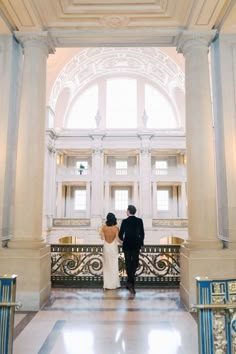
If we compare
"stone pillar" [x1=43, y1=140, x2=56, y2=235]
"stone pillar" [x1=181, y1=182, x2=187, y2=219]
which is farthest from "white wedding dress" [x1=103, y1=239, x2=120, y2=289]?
"stone pillar" [x1=181, y1=182, x2=187, y2=219]

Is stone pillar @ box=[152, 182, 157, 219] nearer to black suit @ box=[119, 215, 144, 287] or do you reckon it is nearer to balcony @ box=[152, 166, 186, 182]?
balcony @ box=[152, 166, 186, 182]

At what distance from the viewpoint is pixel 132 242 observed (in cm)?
600

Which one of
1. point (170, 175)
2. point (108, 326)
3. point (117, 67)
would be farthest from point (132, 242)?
point (117, 67)

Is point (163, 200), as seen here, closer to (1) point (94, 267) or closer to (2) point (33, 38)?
(1) point (94, 267)

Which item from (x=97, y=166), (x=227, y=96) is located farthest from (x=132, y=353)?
(x=97, y=166)

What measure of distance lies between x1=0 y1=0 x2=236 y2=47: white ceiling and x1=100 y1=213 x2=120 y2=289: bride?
4001mm

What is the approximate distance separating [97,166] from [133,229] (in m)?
19.6

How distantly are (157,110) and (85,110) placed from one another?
6.36 metres

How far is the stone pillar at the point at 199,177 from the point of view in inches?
205

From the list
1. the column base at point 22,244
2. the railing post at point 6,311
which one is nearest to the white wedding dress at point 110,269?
the column base at point 22,244

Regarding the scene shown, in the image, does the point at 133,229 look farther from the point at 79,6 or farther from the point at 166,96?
the point at 166,96

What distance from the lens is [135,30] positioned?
612cm

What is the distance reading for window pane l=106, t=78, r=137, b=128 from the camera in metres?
25.6

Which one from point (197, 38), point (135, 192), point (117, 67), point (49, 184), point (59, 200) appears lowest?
point (59, 200)
